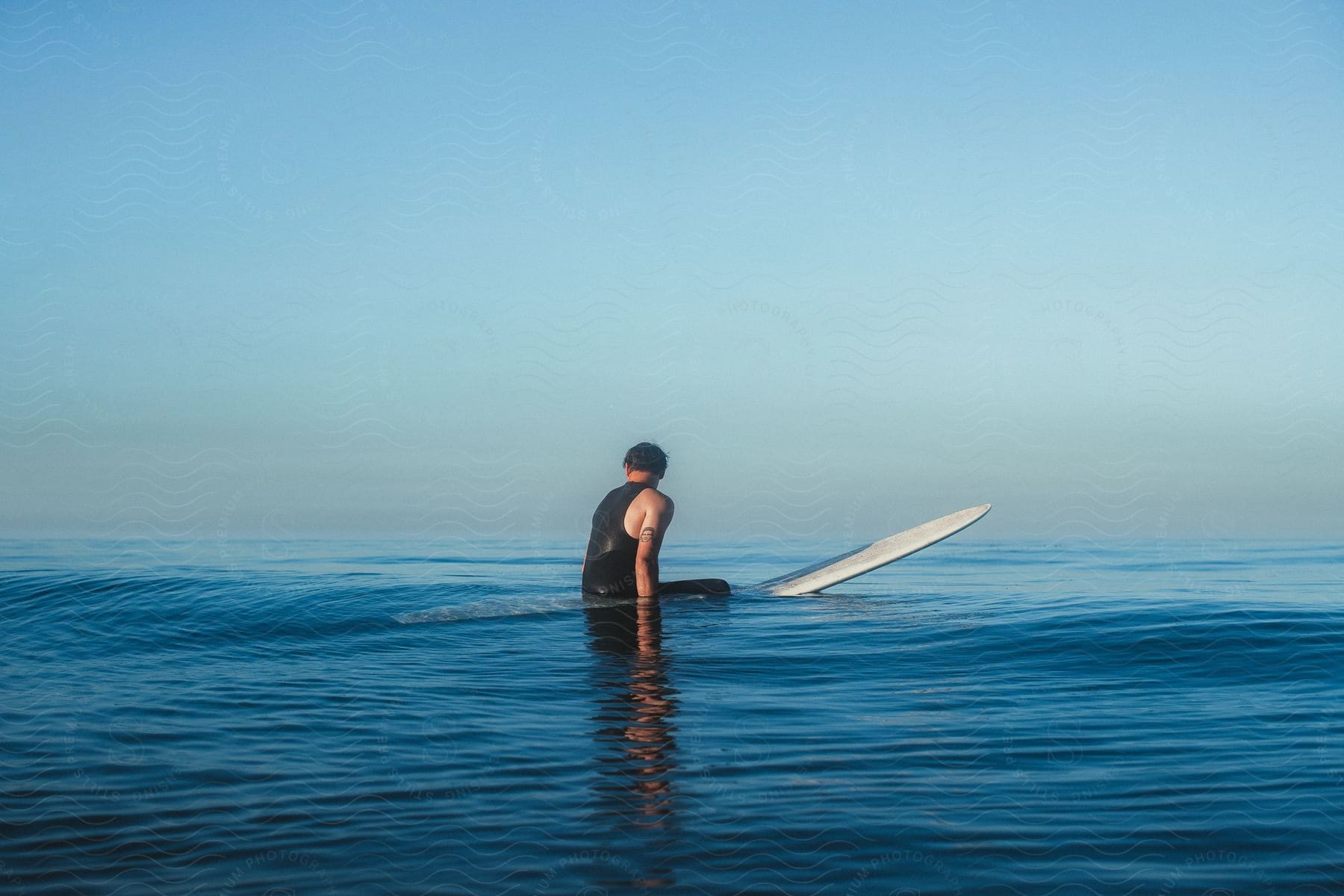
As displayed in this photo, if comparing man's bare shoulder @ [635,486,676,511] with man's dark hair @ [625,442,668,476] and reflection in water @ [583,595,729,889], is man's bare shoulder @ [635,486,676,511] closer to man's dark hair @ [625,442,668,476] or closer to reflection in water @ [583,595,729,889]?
man's dark hair @ [625,442,668,476]

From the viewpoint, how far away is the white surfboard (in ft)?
35.9

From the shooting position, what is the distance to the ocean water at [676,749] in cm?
307

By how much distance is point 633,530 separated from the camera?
28.6ft

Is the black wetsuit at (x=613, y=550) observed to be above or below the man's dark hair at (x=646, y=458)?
below

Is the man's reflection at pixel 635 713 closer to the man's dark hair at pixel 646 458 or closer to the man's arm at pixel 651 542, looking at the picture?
the man's arm at pixel 651 542

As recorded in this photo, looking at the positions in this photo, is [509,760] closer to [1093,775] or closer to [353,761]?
[353,761]

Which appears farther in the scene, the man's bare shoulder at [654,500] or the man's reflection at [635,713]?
the man's bare shoulder at [654,500]

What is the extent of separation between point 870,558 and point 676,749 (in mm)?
7258

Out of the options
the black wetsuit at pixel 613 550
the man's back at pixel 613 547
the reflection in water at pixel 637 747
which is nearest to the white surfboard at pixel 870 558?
the black wetsuit at pixel 613 550

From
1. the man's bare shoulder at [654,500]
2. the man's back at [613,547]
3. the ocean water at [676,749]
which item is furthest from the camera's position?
the man's back at [613,547]

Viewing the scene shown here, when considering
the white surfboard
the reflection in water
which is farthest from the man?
the white surfboard

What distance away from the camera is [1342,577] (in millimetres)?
13836

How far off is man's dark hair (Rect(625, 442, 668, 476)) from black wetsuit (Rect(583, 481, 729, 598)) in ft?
0.52

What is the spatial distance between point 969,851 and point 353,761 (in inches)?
107
